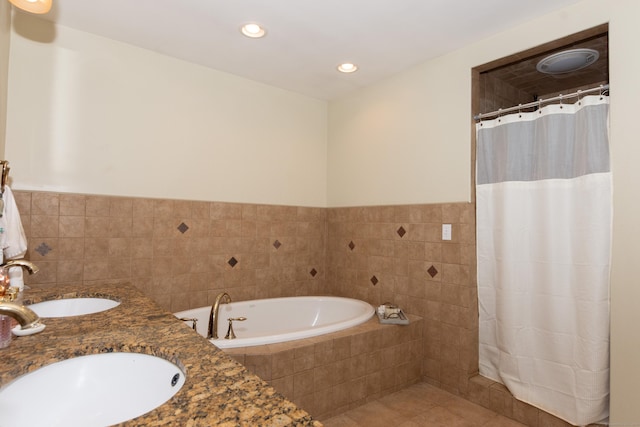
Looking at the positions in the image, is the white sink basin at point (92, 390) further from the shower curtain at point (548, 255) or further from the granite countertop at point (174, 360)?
the shower curtain at point (548, 255)

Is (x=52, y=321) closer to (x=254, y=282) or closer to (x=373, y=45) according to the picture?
(x=254, y=282)

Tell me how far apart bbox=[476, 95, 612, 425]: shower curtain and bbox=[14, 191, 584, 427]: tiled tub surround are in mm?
132

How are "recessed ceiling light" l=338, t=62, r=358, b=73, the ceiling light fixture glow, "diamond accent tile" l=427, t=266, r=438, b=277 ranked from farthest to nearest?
1. "recessed ceiling light" l=338, t=62, r=358, b=73
2. "diamond accent tile" l=427, t=266, r=438, b=277
3. the ceiling light fixture glow

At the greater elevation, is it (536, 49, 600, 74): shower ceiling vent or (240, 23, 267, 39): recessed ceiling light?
(240, 23, 267, 39): recessed ceiling light

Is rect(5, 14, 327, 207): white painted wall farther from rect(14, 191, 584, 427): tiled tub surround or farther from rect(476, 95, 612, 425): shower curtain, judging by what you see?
rect(476, 95, 612, 425): shower curtain

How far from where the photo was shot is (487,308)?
238cm

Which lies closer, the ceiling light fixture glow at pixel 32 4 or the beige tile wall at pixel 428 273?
the ceiling light fixture glow at pixel 32 4

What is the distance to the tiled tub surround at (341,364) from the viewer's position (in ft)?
6.35

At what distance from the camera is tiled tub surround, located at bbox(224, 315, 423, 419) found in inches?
76.2

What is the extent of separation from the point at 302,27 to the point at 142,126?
1354mm

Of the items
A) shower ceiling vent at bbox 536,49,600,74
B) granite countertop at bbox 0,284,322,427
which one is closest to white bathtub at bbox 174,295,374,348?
granite countertop at bbox 0,284,322,427

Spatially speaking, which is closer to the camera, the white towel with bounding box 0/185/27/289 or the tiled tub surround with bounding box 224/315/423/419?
the white towel with bounding box 0/185/27/289

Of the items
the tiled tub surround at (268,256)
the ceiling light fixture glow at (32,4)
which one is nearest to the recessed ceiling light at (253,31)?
the ceiling light fixture glow at (32,4)

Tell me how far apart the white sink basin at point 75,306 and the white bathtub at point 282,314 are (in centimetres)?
82
